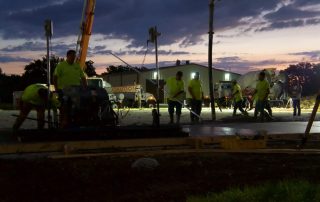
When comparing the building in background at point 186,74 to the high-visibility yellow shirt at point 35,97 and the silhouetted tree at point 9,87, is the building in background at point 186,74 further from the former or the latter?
the high-visibility yellow shirt at point 35,97

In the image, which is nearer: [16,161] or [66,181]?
[66,181]

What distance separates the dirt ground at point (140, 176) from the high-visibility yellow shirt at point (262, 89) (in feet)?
35.0

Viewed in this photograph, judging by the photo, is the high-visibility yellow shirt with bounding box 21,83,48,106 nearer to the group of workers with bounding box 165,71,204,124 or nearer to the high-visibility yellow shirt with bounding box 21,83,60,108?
the high-visibility yellow shirt with bounding box 21,83,60,108

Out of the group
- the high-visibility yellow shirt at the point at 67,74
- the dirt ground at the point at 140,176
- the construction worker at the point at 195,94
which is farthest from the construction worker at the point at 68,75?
the construction worker at the point at 195,94

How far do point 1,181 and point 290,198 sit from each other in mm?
3496

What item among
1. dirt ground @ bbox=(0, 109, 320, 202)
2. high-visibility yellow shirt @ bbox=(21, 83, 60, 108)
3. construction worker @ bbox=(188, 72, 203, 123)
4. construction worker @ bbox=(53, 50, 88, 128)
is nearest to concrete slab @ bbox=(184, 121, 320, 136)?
construction worker @ bbox=(188, 72, 203, 123)

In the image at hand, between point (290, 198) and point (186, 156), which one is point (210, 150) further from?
point (290, 198)

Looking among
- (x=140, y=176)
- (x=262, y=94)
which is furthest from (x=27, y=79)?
(x=140, y=176)

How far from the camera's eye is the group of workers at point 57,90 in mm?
12281

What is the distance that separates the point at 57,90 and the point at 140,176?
565 cm

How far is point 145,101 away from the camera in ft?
152

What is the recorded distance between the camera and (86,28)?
23.9 m

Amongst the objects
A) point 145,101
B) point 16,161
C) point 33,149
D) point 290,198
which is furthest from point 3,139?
point 145,101

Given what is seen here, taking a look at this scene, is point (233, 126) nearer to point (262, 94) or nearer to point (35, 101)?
point (262, 94)
